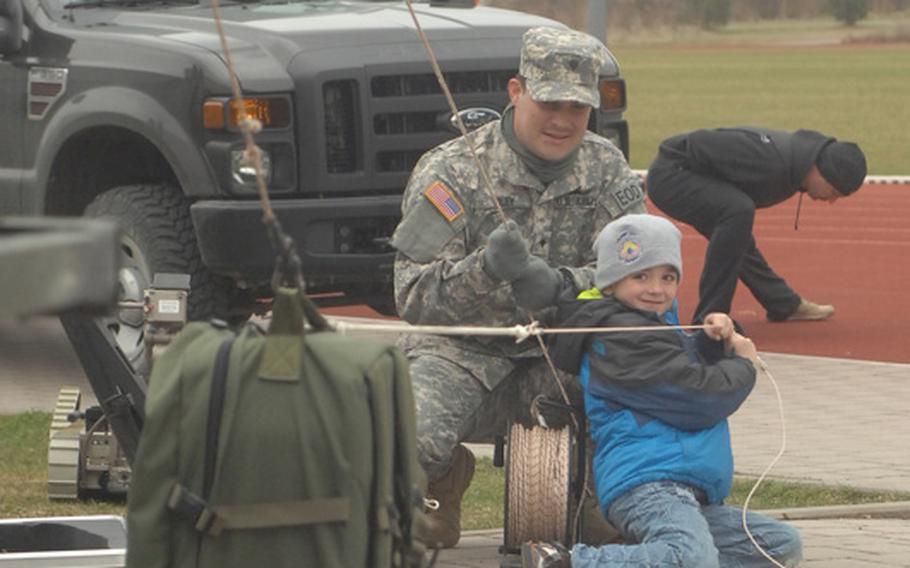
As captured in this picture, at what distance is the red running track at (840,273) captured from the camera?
12797 mm

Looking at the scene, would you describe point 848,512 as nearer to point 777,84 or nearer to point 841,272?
point 841,272

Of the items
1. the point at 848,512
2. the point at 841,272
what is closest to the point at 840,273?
the point at 841,272

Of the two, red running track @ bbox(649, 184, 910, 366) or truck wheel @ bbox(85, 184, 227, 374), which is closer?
truck wheel @ bbox(85, 184, 227, 374)

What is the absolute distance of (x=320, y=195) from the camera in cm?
1037

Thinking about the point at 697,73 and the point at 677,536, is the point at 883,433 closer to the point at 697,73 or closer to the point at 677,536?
the point at 677,536

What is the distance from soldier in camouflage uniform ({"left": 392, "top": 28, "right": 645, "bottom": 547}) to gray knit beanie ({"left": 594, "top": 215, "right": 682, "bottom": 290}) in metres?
0.20

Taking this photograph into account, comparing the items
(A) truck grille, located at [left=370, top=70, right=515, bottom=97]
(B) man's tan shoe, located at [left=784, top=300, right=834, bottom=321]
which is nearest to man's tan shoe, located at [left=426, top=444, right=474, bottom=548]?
(A) truck grille, located at [left=370, top=70, right=515, bottom=97]

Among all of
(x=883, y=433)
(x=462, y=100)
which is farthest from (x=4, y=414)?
(x=883, y=433)

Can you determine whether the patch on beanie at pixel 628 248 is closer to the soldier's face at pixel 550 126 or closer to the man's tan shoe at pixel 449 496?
the soldier's face at pixel 550 126

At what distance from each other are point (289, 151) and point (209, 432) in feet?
20.9

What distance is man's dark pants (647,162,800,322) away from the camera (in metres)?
11.8

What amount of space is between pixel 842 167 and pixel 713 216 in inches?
28.4

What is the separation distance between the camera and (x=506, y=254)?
20.0 ft

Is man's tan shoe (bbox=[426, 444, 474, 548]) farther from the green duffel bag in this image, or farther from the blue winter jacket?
the green duffel bag
